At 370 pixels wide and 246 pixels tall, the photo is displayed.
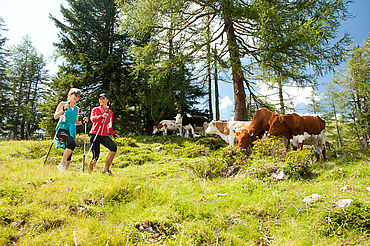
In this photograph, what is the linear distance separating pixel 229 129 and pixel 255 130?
6.18 ft

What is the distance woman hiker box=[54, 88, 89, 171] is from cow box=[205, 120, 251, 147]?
6.18m

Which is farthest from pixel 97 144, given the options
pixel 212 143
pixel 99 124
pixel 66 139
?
pixel 212 143

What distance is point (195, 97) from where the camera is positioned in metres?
21.6

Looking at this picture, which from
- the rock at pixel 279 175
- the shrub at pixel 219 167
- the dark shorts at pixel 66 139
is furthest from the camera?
the shrub at pixel 219 167

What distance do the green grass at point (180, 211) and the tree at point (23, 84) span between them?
28.1 meters

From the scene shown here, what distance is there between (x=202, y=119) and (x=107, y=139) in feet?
41.2

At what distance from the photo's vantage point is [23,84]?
30.3 metres

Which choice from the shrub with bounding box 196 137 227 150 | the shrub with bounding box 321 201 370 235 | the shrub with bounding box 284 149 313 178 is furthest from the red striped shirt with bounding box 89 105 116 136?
the shrub with bounding box 196 137 227 150

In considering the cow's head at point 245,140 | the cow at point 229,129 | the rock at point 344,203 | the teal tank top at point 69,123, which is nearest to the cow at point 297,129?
the cow's head at point 245,140

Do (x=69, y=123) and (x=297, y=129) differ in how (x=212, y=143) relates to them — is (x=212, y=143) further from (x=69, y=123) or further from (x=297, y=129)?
(x=69, y=123)

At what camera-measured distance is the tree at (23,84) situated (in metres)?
27.1

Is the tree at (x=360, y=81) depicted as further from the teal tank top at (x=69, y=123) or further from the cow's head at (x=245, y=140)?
the teal tank top at (x=69, y=123)

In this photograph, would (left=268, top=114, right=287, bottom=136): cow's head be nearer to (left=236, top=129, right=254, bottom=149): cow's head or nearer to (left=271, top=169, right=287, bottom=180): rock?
(left=236, top=129, right=254, bottom=149): cow's head

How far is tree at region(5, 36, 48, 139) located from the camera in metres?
27.1
